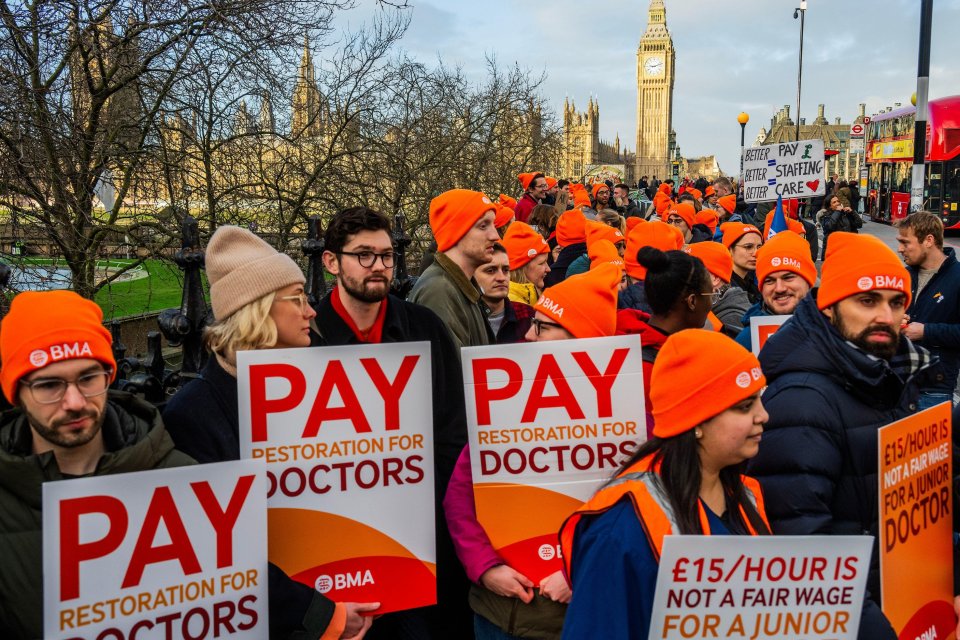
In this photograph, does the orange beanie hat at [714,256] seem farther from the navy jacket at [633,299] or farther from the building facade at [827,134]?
the building facade at [827,134]

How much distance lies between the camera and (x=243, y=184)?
8.62 m

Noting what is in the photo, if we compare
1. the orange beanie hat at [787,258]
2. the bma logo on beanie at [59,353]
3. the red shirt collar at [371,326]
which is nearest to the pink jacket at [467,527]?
the red shirt collar at [371,326]

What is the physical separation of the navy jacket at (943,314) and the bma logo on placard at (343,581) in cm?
434

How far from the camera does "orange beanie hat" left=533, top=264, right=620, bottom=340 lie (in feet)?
10.7

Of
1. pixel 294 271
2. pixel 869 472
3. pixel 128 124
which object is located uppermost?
pixel 128 124

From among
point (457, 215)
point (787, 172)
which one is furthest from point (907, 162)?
point (457, 215)

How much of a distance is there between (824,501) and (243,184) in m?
7.01

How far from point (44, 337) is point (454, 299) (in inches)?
88.1

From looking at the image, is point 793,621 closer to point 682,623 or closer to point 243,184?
point 682,623

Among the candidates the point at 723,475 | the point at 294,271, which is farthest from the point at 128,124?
the point at 723,475

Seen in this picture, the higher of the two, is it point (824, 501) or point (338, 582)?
point (824, 501)

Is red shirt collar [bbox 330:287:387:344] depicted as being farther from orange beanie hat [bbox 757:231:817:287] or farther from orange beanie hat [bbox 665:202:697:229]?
orange beanie hat [bbox 665:202:697:229]

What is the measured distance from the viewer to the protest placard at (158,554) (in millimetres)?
2250

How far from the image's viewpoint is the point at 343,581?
3.04 m
